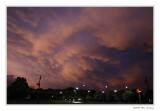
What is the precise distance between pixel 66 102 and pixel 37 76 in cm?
93

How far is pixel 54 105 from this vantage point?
8.49 m

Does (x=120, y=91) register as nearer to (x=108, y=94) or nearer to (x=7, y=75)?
(x=108, y=94)

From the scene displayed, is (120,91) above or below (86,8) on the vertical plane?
below

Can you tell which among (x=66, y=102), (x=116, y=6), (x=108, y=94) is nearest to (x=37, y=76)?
(x=66, y=102)
